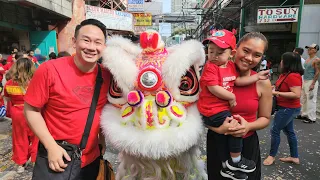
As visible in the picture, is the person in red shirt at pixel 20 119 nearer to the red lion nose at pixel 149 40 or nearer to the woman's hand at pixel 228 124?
the red lion nose at pixel 149 40

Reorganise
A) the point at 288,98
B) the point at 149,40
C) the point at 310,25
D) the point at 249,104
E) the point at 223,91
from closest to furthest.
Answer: the point at 223,91 < the point at 249,104 < the point at 149,40 < the point at 288,98 < the point at 310,25

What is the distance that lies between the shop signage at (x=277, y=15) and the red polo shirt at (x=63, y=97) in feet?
29.0

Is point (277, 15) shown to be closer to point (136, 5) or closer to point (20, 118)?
point (20, 118)

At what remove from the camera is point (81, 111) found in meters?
1.67

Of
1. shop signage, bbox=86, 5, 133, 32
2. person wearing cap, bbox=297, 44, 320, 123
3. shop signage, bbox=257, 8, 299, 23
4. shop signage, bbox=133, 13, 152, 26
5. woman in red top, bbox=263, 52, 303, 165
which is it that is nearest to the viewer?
woman in red top, bbox=263, 52, 303, 165

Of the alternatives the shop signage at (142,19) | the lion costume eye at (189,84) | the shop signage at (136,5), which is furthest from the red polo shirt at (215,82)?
the shop signage at (142,19)

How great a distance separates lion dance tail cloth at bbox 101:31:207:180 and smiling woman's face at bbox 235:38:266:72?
0.29 meters

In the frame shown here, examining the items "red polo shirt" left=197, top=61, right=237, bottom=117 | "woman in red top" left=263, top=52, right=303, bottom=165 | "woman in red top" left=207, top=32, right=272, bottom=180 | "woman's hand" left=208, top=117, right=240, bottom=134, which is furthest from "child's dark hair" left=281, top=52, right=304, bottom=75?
"woman's hand" left=208, top=117, right=240, bottom=134

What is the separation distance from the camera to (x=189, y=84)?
182 centimetres

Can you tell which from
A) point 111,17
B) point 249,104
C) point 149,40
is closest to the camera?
point 249,104

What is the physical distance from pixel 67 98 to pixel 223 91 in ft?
3.36

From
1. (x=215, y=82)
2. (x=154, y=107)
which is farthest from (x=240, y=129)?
(x=154, y=107)

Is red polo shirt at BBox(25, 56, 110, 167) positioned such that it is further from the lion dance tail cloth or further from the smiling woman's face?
the smiling woman's face

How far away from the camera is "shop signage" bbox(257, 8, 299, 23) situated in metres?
8.90
